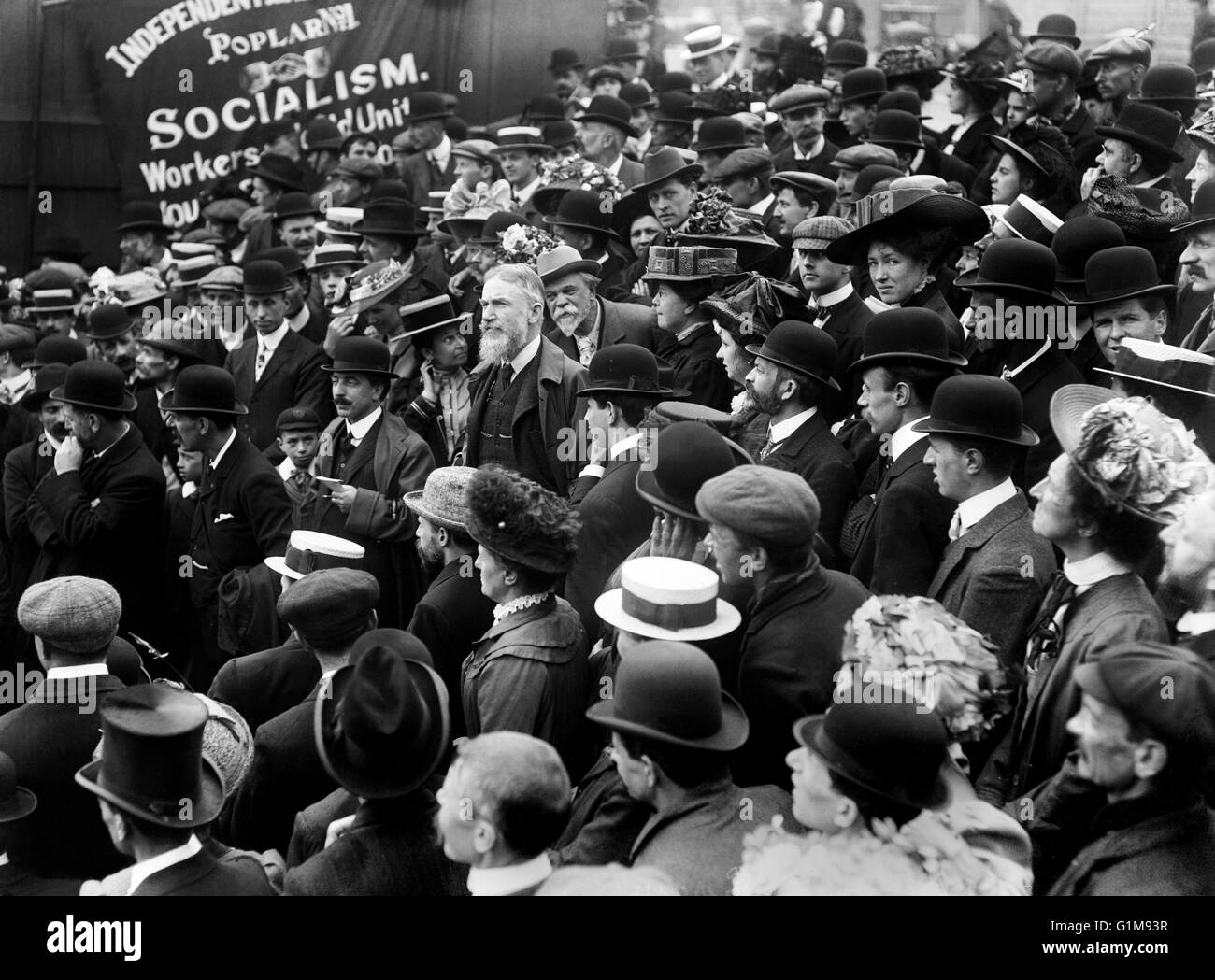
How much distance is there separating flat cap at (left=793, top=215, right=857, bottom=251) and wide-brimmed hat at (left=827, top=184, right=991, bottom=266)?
0.19 m

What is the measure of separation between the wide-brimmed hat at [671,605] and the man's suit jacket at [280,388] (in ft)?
15.9

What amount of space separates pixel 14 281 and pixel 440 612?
27.8ft

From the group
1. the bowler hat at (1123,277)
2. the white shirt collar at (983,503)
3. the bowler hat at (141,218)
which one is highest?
the bowler hat at (1123,277)

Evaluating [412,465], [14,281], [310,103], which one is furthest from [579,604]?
[310,103]

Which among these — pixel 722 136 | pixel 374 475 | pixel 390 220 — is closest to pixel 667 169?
pixel 722 136

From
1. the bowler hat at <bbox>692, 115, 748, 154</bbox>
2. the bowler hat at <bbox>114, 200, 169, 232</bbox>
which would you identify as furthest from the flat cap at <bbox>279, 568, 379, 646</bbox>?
the bowler hat at <bbox>114, 200, 169, 232</bbox>

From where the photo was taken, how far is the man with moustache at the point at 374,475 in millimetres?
7188

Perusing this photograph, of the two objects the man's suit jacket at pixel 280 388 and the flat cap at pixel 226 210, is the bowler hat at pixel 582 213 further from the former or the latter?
the flat cap at pixel 226 210

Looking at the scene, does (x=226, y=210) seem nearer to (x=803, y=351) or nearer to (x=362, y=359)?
(x=362, y=359)

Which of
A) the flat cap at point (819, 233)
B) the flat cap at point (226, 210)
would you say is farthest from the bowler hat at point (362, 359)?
the flat cap at point (226, 210)

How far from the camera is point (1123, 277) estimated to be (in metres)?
6.02

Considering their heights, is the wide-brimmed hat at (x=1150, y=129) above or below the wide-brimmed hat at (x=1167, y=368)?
above

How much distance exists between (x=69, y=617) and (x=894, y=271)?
4.06m

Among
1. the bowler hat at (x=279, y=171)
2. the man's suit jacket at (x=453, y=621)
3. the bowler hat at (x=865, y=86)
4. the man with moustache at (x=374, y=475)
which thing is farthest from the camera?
the bowler hat at (x=279, y=171)
